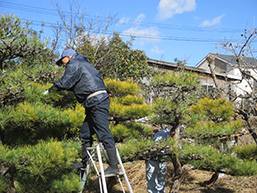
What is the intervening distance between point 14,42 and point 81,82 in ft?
3.50

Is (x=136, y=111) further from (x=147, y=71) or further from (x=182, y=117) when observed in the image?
(x=147, y=71)

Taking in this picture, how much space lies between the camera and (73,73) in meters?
2.21

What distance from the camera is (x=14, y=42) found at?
262 cm

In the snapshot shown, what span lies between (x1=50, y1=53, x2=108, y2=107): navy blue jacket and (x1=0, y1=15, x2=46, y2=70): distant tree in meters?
0.80

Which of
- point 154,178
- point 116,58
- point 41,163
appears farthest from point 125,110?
point 116,58

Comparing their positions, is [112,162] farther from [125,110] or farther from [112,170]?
[125,110]

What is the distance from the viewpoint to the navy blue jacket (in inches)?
86.4

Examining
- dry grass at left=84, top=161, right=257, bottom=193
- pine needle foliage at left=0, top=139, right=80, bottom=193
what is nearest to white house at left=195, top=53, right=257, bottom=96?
dry grass at left=84, top=161, right=257, bottom=193

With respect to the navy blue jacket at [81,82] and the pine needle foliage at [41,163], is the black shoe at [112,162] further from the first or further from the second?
the navy blue jacket at [81,82]

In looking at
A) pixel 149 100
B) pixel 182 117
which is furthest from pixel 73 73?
pixel 149 100

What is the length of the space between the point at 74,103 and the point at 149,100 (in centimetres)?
321

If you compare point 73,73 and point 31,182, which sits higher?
point 73,73

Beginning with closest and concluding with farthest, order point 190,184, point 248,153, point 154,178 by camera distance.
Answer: point 248,153 < point 154,178 < point 190,184

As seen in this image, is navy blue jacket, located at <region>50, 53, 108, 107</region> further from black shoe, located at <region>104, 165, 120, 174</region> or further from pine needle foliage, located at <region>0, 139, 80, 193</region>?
black shoe, located at <region>104, 165, 120, 174</region>
